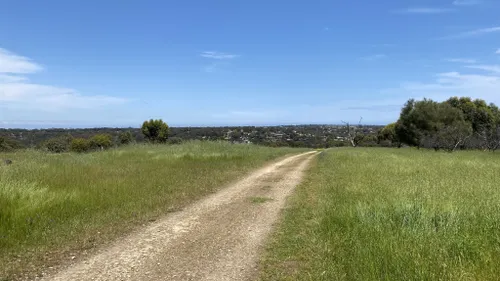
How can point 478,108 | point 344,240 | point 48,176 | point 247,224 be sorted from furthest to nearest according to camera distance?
1. point 478,108
2. point 48,176
3. point 247,224
4. point 344,240

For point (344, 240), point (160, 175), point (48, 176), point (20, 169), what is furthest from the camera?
point (160, 175)

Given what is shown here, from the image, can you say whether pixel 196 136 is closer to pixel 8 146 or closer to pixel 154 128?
pixel 154 128

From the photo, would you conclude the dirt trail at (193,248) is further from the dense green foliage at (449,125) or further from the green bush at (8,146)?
the dense green foliage at (449,125)

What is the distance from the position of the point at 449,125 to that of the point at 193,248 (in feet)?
175

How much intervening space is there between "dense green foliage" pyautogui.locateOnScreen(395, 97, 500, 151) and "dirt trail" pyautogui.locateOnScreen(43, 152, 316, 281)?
136 feet

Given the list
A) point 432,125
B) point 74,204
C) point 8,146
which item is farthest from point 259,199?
point 432,125

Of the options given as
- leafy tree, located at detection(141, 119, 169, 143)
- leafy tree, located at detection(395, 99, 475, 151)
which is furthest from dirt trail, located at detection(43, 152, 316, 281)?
leafy tree, located at detection(141, 119, 169, 143)

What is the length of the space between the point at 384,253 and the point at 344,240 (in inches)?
60.2

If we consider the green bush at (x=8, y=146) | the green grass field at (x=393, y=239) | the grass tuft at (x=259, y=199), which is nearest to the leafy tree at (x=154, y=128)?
the green bush at (x=8, y=146)

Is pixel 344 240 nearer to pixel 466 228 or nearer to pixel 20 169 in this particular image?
pixel 466 228

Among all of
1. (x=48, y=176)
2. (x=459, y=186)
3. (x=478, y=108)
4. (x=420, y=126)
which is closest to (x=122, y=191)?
(x=48, y=176)

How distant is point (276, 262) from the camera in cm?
603

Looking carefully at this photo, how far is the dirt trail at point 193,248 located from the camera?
5520 millimetres

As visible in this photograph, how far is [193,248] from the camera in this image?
6.73 m
